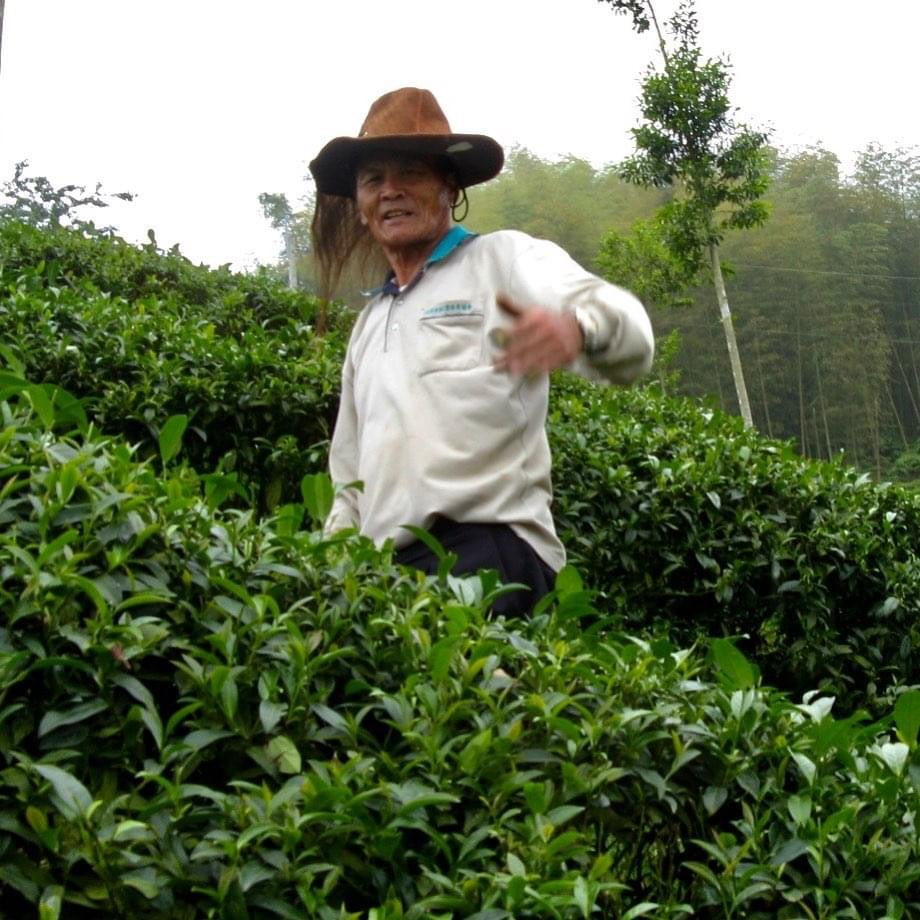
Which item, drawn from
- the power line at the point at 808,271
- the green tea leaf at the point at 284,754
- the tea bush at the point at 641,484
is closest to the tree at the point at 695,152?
the power line at the point at 808,271

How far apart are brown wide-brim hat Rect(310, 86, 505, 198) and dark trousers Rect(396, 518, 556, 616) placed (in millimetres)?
753

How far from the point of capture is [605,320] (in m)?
2.37

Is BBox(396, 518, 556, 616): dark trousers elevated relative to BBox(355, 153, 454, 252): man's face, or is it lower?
lower

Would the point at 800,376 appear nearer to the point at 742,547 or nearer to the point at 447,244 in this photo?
the point at 742,547

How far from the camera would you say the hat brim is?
9.63 ft

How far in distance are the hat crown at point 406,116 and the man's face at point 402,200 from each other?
57 millimetres

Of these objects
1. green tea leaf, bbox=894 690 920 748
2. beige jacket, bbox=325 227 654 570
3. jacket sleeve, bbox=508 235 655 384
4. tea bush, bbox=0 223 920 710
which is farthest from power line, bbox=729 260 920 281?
green tea leaf, bbox=894 690 920 748

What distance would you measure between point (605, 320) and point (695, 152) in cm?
2090

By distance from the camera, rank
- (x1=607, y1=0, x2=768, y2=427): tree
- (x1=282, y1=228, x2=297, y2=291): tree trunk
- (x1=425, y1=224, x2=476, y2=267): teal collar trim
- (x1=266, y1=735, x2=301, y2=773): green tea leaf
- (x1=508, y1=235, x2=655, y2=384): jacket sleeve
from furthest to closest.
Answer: (x1=607, y1=0, x2=768, y2=427): tree
(x1=282, y1=228, x2=297, y2=291): tree trunk
(x1=425, y1=224, x2=476, y2=267): teal collar trim
(x1=508, y1=235, x2=655, y2=384): jacket sleeve
(x1=266, y1=735, x2=301, y2=773): green tea leaf

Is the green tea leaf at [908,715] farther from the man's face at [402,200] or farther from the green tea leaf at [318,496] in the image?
the man's face at [402,200]

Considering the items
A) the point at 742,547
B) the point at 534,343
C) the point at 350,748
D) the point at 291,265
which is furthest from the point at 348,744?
the point at 291,265

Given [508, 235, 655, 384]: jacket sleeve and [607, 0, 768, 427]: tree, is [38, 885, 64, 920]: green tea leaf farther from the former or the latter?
[607, 0, 768, 427]: tree

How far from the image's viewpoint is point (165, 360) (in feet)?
12.4

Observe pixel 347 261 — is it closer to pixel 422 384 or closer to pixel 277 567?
pixel 422 384
